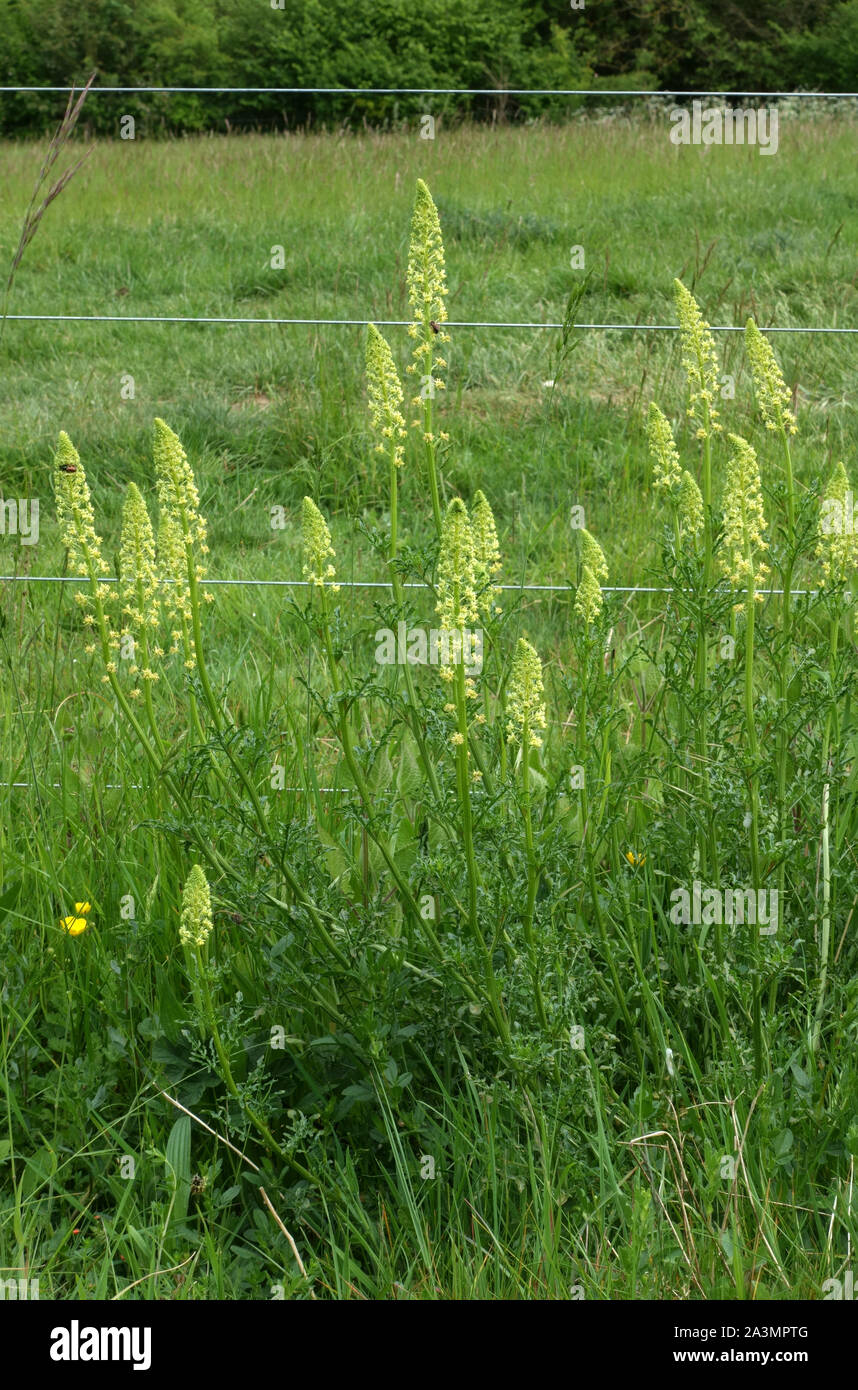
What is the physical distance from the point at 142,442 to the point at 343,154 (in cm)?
427

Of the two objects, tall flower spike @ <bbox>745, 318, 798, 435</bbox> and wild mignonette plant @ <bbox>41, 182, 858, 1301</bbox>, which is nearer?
wild mignonette plant @ <bbox>41, 182, 858, 1301</bbox>

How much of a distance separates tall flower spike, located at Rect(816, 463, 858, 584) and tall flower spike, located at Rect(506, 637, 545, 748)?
603 mm

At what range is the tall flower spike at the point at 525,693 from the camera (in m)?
1.66

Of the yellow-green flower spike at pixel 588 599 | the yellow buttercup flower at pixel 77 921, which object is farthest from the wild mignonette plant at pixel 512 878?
the yellow buttercup flower at pixel 77 921

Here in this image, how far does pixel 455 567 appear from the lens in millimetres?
1602

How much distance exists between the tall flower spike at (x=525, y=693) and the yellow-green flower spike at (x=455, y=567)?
0.30 ft

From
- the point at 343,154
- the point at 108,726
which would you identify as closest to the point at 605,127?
the point at 343,154

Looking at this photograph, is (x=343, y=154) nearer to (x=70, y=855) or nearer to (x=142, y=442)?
(x=142, y=442)

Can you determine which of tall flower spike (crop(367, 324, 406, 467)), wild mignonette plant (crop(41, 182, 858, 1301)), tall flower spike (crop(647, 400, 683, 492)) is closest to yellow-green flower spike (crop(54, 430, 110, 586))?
wild mignonette plant (crop(41, 182, 858, 1301))

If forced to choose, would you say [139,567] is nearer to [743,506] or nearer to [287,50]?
[743,506]

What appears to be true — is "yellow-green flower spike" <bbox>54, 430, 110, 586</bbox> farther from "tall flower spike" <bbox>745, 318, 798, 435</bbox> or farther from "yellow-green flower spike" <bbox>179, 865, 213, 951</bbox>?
"tall flower spike" <bbox>745, 318, 798, 435</bbox>

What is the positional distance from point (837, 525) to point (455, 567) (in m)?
0.73

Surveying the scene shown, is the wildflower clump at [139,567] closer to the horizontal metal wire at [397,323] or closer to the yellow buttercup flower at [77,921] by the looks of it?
the horizontal metal wire at [397,323]

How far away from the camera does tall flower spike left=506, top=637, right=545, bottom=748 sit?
166cm
